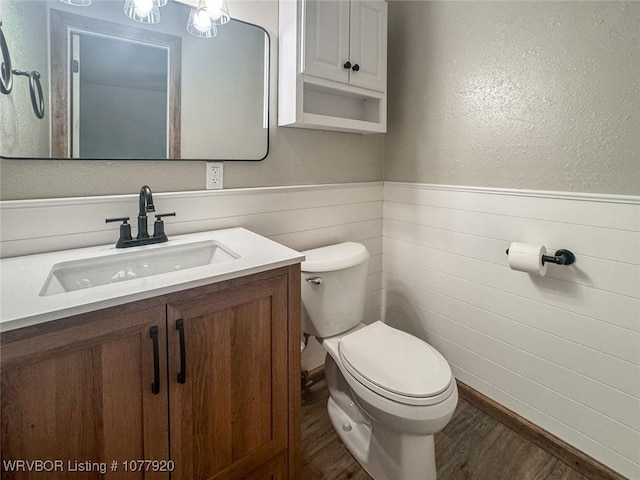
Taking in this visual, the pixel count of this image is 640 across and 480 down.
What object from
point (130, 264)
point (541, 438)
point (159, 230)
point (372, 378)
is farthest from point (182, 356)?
point (541, 438)

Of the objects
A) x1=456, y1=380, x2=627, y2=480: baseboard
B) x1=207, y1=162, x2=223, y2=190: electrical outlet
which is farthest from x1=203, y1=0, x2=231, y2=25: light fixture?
x1=456, y1=380, x2=627, y2=480: baseboard

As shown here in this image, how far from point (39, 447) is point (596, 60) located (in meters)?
1.95

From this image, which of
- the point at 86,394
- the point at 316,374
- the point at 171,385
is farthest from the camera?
the point at 316,374

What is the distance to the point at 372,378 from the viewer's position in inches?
49.0

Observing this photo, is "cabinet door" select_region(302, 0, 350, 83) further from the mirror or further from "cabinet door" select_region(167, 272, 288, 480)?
"cabinet door" select_region(167, 272, 288, 480)

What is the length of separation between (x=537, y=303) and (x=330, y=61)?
1.36 meters

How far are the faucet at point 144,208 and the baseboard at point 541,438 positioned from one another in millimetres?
1652

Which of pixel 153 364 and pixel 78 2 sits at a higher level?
pixel 78 2

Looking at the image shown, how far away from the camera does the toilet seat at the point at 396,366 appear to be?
1181 millimetres

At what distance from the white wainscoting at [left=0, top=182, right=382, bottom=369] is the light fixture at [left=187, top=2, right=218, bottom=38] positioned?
23.7 inches

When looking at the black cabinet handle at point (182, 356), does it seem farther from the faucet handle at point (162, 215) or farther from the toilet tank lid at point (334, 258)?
the toilet tank lid at point (334, 258)

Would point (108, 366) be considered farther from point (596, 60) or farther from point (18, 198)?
point (596, 60)

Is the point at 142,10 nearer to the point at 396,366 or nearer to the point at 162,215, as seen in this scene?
the point at 162,215

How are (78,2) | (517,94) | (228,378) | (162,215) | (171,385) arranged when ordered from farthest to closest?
(517,94), (162,215), (78,2), (228,378), (171,385)
